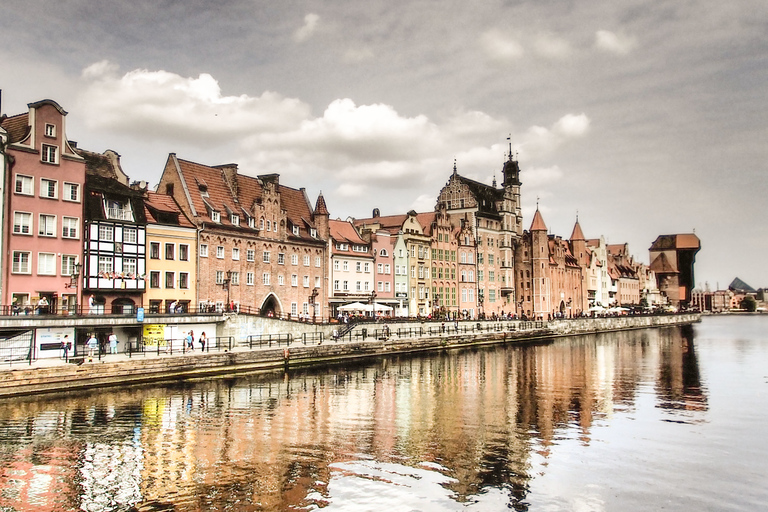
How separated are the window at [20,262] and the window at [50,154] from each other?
23.8 ft

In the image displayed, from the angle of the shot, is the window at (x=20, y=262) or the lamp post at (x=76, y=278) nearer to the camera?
the window at (x=20, y=262)

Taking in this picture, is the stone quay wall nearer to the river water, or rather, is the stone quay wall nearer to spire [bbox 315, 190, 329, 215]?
the river water

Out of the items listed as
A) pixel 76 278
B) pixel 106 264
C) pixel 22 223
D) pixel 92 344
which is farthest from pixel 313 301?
pixel 22 223

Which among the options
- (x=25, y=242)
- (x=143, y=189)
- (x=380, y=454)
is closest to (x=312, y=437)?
(x=380, y=454)

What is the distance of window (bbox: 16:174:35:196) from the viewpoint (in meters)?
46.8

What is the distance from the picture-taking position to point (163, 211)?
5844cm

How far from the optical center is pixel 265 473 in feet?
74.4

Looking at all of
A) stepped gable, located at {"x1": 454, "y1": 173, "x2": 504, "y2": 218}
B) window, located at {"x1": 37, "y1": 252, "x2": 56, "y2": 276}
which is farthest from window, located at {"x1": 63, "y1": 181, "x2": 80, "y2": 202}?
stepped gable, located at {"x1": 454, "y1": 173, "x2": 504, "y2": 218}

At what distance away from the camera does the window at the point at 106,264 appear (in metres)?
51.8

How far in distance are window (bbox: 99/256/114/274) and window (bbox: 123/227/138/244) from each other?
2.18 meters

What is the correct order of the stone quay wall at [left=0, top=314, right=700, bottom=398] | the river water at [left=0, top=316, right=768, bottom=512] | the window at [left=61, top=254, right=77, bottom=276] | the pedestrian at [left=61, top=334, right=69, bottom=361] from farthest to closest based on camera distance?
the window at [left=61, top=254, right=77, bottom=276] → the pedestrian at [left=61, top=334, right=69, bottom=361] → the stone quay wall at [left=0, top=314, right=700, bottom=398] → the river water at [left=0, top=316, right=768, bottom=512]

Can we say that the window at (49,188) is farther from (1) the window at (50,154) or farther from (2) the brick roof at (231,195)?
(2) the brick roof at (231,195)

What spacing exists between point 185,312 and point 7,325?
53.1 ft

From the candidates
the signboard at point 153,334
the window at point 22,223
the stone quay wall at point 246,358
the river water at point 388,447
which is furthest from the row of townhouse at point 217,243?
the river water at point 388,447
